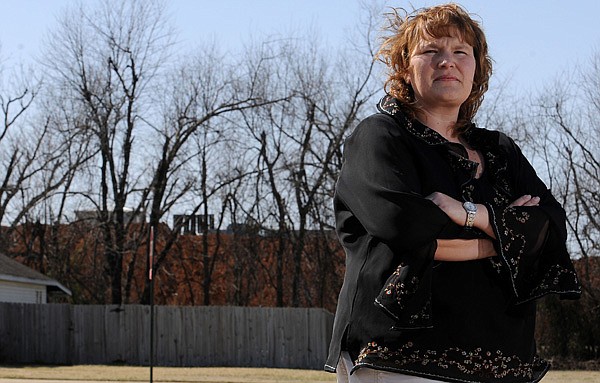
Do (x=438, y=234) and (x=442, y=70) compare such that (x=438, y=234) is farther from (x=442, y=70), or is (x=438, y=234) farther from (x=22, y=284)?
(x=22, y=284)

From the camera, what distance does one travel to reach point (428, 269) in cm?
254

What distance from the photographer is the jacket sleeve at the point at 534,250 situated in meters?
2.66

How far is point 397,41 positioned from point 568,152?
108ft

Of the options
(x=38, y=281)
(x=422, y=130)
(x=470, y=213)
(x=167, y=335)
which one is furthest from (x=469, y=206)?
(x=38, y=281)

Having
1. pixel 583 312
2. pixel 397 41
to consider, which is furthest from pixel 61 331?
pixel 397 41

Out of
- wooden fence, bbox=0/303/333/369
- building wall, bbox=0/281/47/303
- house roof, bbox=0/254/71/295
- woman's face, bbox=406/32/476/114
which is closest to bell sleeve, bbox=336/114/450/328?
woman's face, bbox=406/32/476/114

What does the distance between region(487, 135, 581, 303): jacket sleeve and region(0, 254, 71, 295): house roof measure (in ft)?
99.6

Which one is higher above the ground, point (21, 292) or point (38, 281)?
point (38, 281)

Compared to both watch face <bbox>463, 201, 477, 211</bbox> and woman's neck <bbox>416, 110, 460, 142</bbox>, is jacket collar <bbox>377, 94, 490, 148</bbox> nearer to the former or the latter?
woman's neck <bbox>416, 110, 460, 142</bbox>

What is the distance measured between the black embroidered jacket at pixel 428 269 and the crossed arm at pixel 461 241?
18mm

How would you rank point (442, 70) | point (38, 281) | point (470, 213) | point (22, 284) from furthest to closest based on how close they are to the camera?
point (22, 284), point (38, 281), point (442, 70), point (470, 213)

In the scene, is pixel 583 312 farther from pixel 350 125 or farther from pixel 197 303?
pixel 197 303

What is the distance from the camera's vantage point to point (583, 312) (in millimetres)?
30969

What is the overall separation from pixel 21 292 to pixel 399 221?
3412 centimetres
